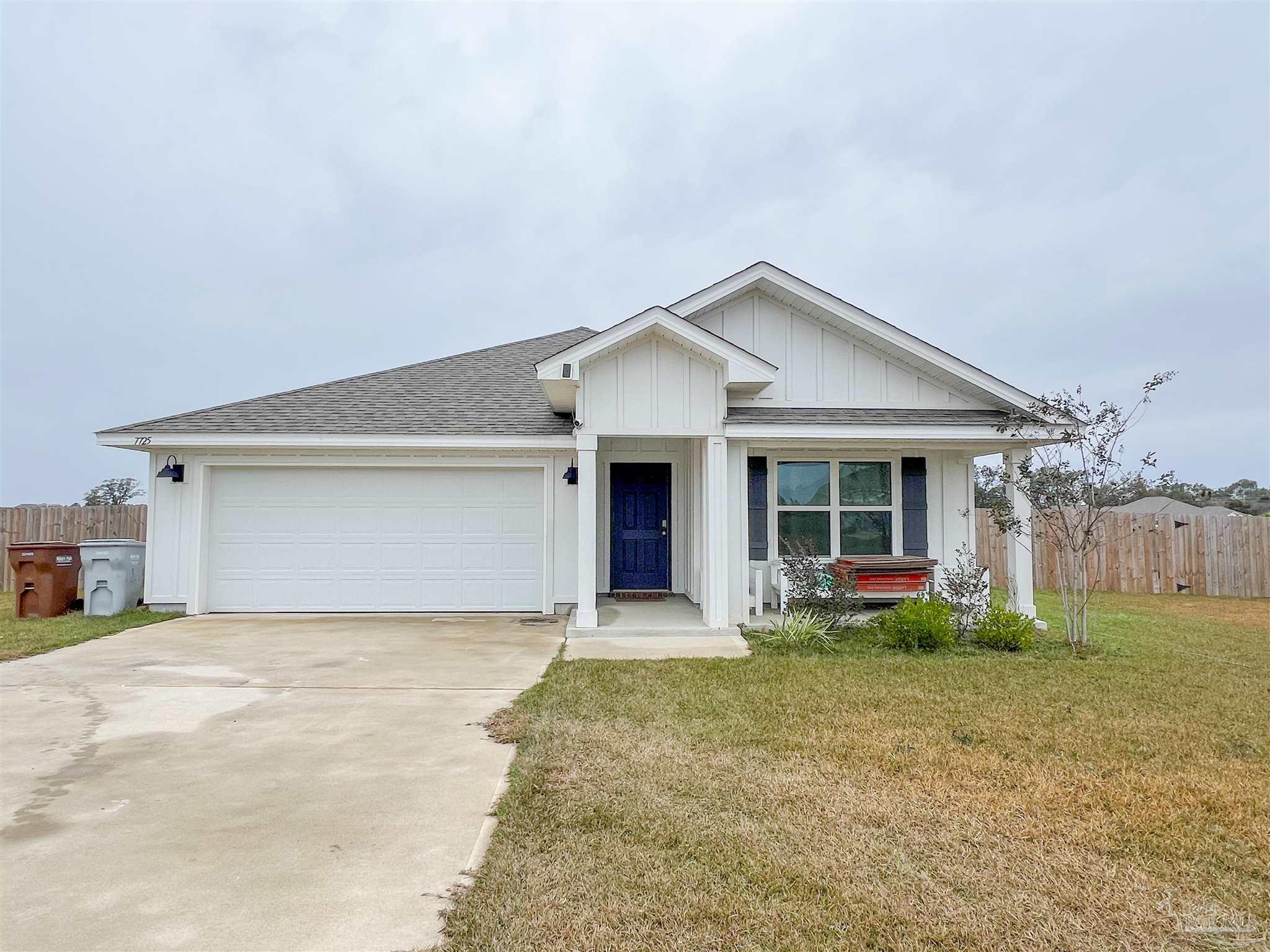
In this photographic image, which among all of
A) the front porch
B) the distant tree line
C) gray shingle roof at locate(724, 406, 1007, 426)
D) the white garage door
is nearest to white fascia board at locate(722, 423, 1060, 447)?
gray shingle roof at locate(724, 406, 1007, 426)

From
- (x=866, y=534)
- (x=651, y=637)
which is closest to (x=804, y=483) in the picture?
(x=866, y=534)

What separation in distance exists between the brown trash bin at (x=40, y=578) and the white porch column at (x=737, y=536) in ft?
31.9

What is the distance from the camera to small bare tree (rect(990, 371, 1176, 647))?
25.7 feet

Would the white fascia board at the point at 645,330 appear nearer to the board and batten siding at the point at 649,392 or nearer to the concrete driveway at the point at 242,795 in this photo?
the board and batten siding at the point at 649,392

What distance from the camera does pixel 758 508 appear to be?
1015cm

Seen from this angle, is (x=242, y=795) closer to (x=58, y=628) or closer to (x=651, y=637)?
(x=651, y=637)

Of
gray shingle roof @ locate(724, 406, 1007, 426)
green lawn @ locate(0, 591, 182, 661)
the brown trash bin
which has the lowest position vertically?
green lawn @ locate(0, 591, 182, 661)

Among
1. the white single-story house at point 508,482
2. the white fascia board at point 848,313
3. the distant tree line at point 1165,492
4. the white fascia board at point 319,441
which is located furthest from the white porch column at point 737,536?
the distant tree line at point 1165,492

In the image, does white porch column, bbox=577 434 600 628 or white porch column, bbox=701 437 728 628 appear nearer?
white porch column, bbox=577 434 600 628

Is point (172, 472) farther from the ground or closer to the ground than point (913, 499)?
farther from the ground

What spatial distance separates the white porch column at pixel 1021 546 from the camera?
8953 mm

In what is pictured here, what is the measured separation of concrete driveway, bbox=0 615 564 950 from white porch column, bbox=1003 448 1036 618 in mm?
6748

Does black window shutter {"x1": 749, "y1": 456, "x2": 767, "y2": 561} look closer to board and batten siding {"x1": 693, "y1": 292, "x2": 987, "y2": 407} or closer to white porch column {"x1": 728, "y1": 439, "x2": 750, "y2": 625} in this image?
white porch column {"x1": 728, "y1": 439, "x2": 750, "y2": 625}

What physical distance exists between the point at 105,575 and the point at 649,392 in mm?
8409
